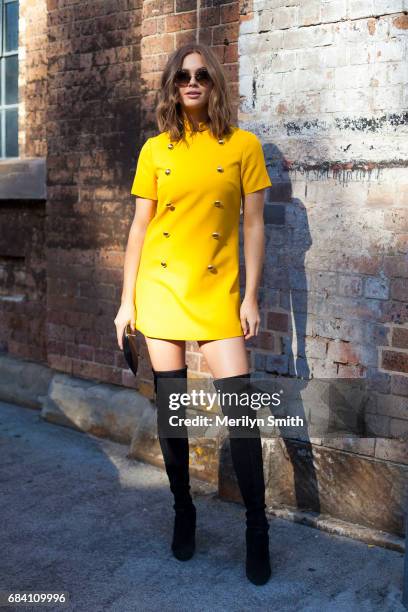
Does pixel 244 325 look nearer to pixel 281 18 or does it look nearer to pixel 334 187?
pixel 334 187

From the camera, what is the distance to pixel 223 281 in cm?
305

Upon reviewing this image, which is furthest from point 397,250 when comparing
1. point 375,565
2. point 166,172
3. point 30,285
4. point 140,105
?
point 30,285

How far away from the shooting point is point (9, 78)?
238 inches

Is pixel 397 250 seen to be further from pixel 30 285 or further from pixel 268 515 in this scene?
pixel 30 285

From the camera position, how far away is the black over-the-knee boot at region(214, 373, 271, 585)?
299cm

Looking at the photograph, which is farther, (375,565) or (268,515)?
(268,515)

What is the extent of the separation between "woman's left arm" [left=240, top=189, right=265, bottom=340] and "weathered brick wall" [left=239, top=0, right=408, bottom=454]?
63cm

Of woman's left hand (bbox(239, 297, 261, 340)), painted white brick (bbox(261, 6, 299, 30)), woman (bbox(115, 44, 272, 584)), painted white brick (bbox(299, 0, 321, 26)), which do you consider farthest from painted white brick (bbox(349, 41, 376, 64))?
woman's left hand (bbox(239, 297, 261, 340))

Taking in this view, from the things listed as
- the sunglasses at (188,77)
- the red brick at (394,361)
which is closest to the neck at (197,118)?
the sunglasses at (188,77)

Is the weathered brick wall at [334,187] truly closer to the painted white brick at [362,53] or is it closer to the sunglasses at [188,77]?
the painted white brick at [362,53]

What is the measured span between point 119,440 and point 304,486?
152cm

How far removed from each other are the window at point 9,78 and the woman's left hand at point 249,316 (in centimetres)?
361

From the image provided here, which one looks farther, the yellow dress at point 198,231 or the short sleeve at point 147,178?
the short sleeve at point 147,178

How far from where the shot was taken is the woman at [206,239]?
117 inches
